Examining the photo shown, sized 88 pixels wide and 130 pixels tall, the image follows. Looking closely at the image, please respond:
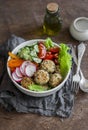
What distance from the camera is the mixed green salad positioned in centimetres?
90

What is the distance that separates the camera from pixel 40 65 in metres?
0.94

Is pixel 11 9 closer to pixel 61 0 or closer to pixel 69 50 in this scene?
pixel 61 0

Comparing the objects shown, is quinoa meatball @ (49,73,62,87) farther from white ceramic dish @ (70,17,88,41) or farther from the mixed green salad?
white ceramic dish @ (70,17,88,41)

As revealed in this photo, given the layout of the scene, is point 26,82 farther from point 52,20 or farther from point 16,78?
point 52,20

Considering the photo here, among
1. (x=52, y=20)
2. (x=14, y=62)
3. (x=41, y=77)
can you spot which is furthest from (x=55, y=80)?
(x=52, y=20)

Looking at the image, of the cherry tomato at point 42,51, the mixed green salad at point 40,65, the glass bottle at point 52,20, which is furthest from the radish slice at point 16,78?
the glass bottle at point 52,20

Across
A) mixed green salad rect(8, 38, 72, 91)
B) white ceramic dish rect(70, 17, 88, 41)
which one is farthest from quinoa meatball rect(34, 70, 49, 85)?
white ceramic dish rect(70, 17, 88, 41)

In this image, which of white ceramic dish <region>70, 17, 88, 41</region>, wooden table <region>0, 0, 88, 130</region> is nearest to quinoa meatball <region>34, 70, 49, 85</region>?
wooden table <region>0, 0, 88, 130</region>

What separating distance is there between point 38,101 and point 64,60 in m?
0.15

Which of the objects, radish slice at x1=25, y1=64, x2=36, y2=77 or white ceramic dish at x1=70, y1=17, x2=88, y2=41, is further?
white ceramic dish at x1=70, y1=17, x2=88, y2=41

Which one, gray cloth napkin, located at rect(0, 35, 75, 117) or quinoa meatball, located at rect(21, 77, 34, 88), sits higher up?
quinoa meatball, located at rect(21, 77, 34, 88)

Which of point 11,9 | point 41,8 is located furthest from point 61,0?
point 11,9

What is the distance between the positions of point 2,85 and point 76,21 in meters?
0.36

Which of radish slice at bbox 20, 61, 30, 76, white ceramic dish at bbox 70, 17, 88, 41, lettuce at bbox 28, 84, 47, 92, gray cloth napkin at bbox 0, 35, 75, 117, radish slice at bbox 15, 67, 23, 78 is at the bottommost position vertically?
gray cloth napkin at bbox 0, 35, 75, 117
